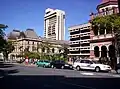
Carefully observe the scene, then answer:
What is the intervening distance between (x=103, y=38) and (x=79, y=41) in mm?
35367

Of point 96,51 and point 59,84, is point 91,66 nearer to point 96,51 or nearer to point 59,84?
point 96,51

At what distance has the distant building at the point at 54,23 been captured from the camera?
188m

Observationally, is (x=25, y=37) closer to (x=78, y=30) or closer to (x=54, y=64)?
(x=78, y=30)

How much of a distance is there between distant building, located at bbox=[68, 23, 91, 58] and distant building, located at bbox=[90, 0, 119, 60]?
24.5 metres

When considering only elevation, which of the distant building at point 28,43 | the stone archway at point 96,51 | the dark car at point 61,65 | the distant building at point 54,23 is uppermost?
the distant building at point 54,23

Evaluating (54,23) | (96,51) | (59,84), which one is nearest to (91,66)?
(96,51)

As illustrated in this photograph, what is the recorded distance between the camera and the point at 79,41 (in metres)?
85.3

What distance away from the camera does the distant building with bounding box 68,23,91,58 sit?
80125mm

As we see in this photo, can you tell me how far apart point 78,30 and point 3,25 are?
32.6 m

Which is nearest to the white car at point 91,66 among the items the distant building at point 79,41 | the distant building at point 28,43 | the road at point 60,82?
the road at point 60,82

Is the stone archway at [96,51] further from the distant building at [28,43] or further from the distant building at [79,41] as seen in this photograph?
the distant building at [28,43]

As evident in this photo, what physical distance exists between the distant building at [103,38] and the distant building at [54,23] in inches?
5245

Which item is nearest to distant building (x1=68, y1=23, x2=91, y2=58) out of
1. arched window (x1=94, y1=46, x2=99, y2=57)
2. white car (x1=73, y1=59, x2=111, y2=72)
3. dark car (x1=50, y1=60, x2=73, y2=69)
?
arched window (x1=94, y1=46, x2=99, y2=57)

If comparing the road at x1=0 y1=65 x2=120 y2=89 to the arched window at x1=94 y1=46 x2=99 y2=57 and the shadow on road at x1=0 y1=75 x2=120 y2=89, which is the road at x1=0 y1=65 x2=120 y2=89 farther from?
the arched window at x1=94 y1=46 x2=99 y2=57
